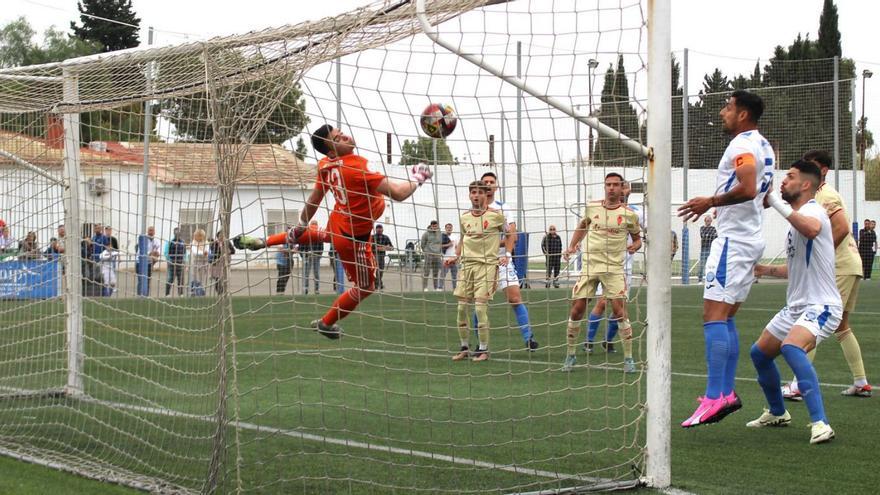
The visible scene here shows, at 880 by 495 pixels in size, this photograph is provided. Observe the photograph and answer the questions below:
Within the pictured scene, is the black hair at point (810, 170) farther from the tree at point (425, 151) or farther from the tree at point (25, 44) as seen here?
the tree at point (25, 44)

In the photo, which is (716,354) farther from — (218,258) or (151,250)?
(151,250)

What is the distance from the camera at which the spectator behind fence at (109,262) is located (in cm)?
806

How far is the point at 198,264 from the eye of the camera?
21.7 ft

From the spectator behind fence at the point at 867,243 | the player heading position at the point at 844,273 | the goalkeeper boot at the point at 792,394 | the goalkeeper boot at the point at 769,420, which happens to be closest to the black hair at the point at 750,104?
the player heading position at the point at 844,273

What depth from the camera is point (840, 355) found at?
11352 millimetres

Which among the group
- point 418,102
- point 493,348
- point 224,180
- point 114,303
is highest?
point 418,102

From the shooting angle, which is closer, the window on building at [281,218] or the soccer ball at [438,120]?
the soccer ball at [438,120]

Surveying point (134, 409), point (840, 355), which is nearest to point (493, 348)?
point (840, 355)

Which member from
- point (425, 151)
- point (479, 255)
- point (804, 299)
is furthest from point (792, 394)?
point (425, 151)

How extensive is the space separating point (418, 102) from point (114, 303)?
12.4ft

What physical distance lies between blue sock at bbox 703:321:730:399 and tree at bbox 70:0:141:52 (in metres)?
58.0

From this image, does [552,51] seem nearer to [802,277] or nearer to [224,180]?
[224,180]

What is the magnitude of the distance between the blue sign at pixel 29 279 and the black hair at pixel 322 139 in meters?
3.62

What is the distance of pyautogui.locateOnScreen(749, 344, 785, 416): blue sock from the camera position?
683 centimetres
